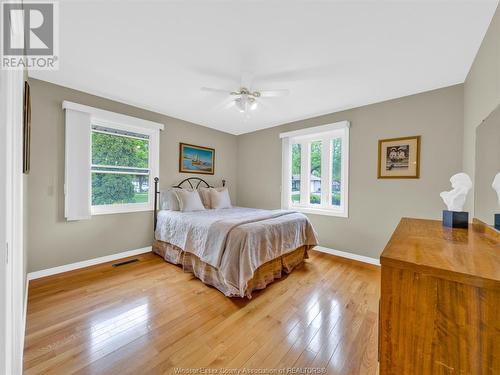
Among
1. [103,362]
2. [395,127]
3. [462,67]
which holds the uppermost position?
[462,67]

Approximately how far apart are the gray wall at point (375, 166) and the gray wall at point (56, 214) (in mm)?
3118

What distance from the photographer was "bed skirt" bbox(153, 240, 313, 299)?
2.27m

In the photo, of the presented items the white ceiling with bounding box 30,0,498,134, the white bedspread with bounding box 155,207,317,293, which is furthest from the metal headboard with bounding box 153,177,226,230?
the white ceiling with bounding box 30,0,498,134

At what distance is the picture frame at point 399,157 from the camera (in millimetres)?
2795

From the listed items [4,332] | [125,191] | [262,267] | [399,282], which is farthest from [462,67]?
[125,191]

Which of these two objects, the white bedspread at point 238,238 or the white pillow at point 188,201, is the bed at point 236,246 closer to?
the white bedspread at point 238,238

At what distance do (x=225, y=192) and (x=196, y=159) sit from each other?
2.99ft

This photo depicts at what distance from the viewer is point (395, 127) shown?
2.94 metres

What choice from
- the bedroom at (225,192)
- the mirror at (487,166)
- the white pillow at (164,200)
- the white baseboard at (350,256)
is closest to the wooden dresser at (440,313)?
the bedroom at (225,192)

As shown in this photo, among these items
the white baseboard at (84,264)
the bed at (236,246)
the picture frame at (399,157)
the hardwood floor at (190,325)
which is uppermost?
the picture frame at (399,157)

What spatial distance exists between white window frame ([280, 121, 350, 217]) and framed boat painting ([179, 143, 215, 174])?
5.09 ft

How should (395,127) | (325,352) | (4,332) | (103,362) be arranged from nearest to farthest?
(4,332)
(103,362)
(325,352)
(395,127)

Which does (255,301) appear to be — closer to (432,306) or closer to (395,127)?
(432,306)

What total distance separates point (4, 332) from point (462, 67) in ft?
12.5
